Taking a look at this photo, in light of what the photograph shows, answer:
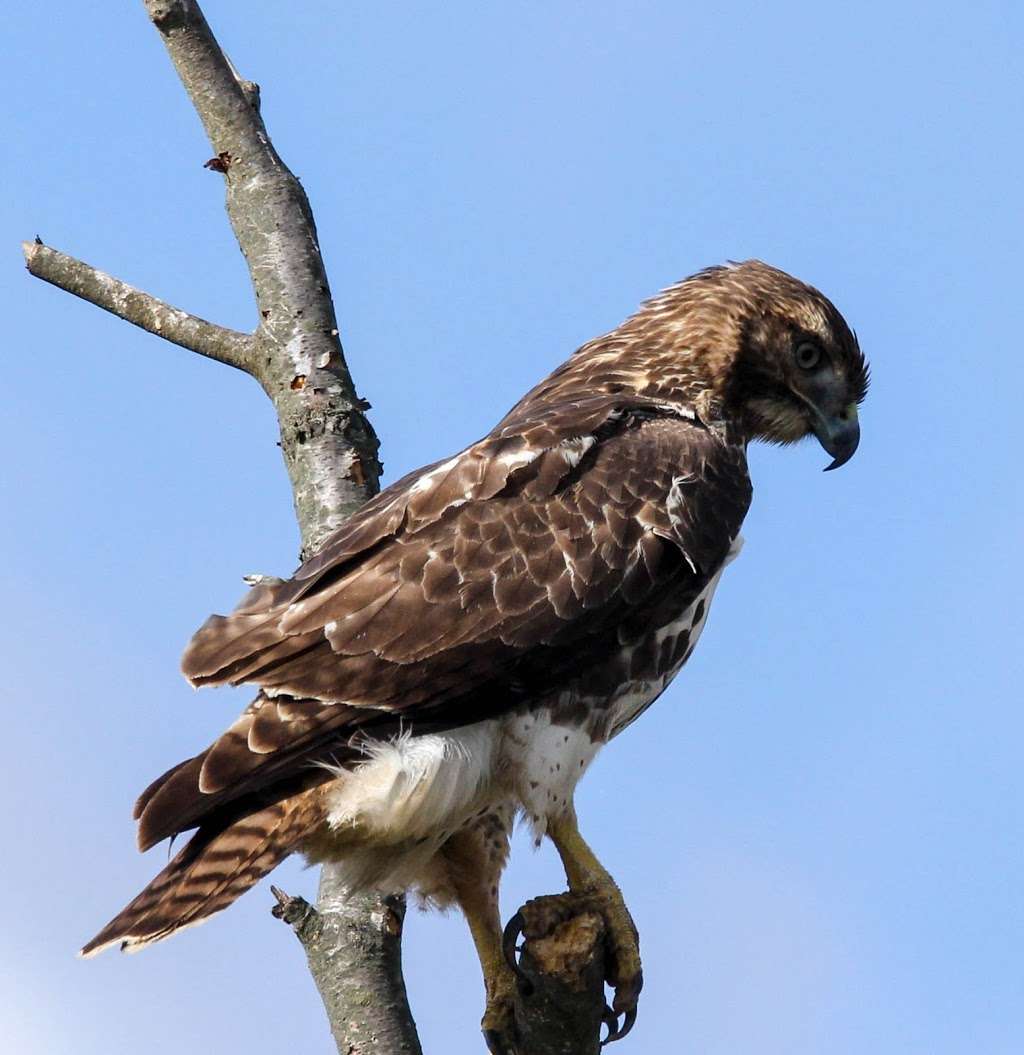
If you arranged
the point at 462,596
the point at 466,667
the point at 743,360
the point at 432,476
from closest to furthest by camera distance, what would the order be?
the point at 466,667 < the point at 462,596 < the point at 432,476 < the point at 743,360

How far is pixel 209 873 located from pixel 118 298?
2.77 meters

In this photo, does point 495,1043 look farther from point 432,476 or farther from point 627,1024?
point 432,476

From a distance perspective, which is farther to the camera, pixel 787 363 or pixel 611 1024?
pixel 787 363

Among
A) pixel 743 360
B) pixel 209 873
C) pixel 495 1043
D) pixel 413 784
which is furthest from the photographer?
pixel 743 360

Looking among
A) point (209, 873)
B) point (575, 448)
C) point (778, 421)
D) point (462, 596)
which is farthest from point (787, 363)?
point (209, 873)

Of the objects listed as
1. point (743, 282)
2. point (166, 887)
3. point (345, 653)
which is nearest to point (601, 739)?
point (345, 653)

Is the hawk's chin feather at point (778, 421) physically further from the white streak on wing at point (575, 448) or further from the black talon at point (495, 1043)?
Result: the black talon at point (495, 1043)

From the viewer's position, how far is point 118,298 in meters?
7.57

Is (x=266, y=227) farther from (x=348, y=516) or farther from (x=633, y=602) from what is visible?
(x=633, y=602)

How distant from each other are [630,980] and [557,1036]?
1.55ft

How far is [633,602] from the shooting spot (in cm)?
614

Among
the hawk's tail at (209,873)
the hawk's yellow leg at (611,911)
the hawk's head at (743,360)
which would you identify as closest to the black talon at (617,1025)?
the hawk's yellow leg at (611,911)

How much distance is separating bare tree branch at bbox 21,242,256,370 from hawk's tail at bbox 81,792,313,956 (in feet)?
7.32

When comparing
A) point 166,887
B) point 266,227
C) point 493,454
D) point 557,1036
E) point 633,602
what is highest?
point 266,227
